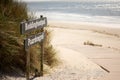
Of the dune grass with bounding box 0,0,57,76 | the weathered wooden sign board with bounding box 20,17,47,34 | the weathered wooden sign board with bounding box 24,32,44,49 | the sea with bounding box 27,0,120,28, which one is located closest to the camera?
the weathered wooden sign board with bounding box 20,17,47,34

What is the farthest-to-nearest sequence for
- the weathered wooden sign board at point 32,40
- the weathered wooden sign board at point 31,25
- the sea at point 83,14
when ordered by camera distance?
the sea at point 83,14, the weathered wooden sign board at point 32,40, the weathered wooden sign board at point 31,25

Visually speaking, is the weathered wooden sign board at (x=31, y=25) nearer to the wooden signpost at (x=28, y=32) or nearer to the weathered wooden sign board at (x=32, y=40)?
the wooden signpost at (x=28, y=32)

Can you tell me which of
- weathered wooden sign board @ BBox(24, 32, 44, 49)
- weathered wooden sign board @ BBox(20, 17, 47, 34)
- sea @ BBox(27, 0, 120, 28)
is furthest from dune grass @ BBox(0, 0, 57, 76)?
sea @ BBox(27, 0, 120, 28)

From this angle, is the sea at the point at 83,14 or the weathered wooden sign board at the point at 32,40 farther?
the sea at the point at 83,14

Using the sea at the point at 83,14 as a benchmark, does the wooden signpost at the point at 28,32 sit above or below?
above

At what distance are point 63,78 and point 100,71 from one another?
1.35 metres

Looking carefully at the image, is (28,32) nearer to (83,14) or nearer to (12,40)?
(12,40)

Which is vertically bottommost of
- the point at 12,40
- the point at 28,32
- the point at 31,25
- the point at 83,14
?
the point at 83,14

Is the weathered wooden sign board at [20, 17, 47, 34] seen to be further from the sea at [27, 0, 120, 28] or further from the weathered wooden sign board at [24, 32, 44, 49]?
the sea at [27, 0, 120, 28]

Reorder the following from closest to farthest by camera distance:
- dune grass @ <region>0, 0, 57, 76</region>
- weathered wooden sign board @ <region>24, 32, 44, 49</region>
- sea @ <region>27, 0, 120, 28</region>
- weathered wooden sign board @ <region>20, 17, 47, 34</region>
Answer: weathered wooden sign board @ <region>20, 17, 47, 34</region>, weathered wooden sign board @ <region>24, 32, 44, 49</region>, dune grass @ <region>0, 0, 57, 76</region>, sea @ <region>27, 0, 120, 28</region>

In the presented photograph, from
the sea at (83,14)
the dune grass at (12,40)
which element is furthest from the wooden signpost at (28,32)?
the sea at (83,14)

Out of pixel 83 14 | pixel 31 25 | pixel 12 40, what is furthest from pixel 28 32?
pixel 83 14

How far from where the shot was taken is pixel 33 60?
8.57 metres

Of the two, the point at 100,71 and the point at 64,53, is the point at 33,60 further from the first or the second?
the point at 64,53
